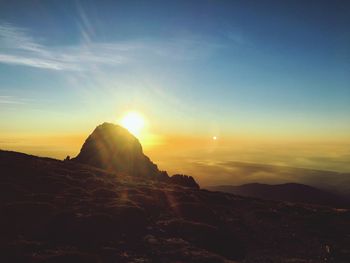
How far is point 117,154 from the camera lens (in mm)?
146000

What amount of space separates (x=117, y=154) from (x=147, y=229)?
104859mm

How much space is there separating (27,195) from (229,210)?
3213 centimetres

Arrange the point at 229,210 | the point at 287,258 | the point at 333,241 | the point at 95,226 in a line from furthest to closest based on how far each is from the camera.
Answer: the point at 229,210 → the point at 333,241 → the point at 95,226 → the point at 287,258

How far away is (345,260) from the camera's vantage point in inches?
1480

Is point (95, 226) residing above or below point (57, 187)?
below

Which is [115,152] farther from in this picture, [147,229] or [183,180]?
[147,229]

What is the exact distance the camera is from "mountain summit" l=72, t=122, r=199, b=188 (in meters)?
140

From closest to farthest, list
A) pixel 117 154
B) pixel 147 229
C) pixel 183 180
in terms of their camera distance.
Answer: pixel 147 229
pixel 183 180
pixel 117 154

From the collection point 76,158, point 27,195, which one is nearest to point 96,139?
point 76,158

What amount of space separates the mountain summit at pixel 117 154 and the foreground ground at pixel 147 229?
7332cm

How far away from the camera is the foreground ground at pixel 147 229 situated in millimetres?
34094

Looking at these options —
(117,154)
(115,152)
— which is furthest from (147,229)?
(115,152)

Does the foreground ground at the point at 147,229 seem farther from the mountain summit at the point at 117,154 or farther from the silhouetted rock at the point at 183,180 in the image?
the mountain summit at the point at 117,154

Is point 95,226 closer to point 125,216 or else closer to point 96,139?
point 125,216
